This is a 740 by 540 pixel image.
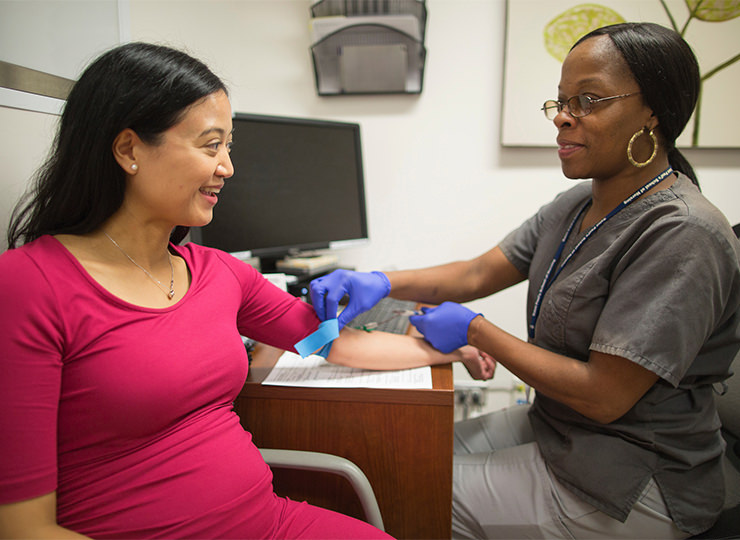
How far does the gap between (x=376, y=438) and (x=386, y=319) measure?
40cm

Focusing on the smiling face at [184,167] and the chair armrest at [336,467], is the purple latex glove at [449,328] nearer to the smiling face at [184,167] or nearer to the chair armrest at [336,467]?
the chair armrest at [336,467]

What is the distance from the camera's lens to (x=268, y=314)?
1023mm

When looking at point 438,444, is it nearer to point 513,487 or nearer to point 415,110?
point 513,487

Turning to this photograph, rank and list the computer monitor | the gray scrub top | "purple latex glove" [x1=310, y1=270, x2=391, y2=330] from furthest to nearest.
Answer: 1. the computer monitor
2. "purple latex glove" [x1=310, y1=270, x2=391, y2=330]
3. the gray scrub top

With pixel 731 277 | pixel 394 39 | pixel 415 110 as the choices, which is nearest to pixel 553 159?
pixel 415 110

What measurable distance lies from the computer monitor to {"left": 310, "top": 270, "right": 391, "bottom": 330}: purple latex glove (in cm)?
38

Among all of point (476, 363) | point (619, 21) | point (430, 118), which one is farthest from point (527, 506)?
point (619, 21)

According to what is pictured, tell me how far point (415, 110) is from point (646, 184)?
101cm

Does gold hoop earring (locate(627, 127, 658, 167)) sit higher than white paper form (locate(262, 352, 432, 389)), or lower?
higher

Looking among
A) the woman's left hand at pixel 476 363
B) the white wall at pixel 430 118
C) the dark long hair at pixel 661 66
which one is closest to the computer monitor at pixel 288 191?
the white wall at pixel 430 118

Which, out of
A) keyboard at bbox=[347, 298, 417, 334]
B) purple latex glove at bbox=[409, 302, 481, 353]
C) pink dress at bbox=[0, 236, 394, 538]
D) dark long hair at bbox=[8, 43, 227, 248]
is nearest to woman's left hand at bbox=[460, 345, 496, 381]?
purple latex glove at bbox=[409, 302, 481, 353]

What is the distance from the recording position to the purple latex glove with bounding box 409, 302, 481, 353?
3.52 feet

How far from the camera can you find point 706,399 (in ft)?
2.99

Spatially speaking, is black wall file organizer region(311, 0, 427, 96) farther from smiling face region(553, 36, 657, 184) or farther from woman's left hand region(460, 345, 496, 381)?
woman's left hand region(460, 345, 496, 381)
